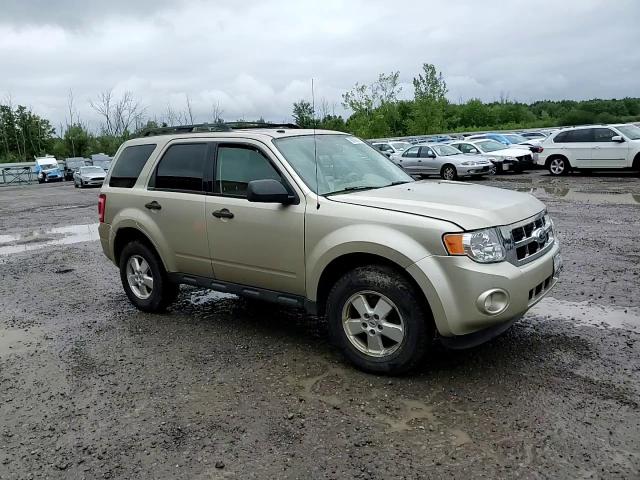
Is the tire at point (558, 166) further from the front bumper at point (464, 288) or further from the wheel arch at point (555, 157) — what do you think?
the front bumper at point (464, 288)

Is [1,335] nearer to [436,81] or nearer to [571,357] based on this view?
[571,357]

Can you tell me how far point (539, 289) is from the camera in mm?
4160

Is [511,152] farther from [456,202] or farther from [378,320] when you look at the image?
[378,320]

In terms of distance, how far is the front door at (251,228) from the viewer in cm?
456

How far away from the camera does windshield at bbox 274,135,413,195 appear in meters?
4.72

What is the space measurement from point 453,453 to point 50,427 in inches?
100

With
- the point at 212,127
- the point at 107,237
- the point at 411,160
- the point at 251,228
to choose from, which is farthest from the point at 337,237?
the point at 411,160

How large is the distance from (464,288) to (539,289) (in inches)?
29.9

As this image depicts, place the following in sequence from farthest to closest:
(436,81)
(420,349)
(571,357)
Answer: (436,81) → (571,357) → (420,349)

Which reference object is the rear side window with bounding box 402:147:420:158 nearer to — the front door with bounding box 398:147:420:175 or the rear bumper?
the front door with bounding box 398:147:420:175

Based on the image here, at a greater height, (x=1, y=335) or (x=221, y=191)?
(x=221, y=191)

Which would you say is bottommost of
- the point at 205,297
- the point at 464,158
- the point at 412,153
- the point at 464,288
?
the point at 205,297

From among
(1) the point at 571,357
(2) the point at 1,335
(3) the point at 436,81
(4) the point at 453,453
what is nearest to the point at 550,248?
(1) the point at 571,357

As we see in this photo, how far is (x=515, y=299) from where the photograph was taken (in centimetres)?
387
